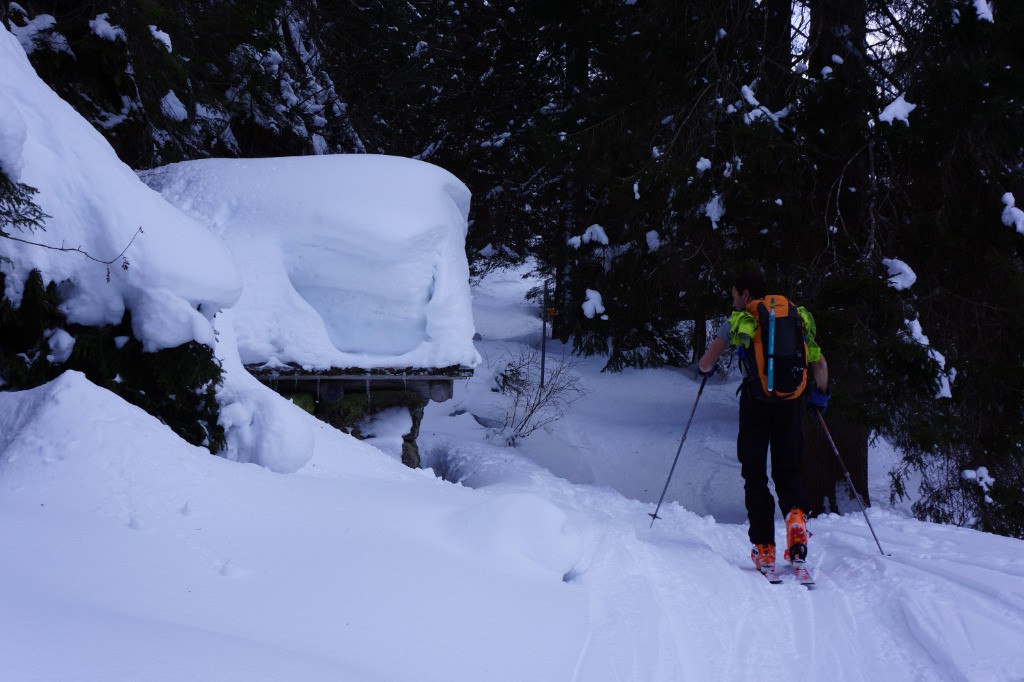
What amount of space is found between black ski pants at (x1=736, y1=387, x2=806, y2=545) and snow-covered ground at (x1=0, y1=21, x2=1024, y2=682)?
35 centimetres

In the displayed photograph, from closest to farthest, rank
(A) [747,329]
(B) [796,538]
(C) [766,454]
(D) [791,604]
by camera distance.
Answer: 1. (D) [791,604]
2. (B) [796,538]
3. (A) [747,329]
4. (C) [766,454]

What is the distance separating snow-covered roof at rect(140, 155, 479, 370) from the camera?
6039 millimetres

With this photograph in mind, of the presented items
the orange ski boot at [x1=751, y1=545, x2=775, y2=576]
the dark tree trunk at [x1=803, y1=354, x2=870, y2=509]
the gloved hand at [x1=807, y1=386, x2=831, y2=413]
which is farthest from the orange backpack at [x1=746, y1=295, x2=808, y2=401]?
the dark tree trunk at [x1=803, y1=354, x2=870, y2=509]

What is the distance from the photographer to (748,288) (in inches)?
186

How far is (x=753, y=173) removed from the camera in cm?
729

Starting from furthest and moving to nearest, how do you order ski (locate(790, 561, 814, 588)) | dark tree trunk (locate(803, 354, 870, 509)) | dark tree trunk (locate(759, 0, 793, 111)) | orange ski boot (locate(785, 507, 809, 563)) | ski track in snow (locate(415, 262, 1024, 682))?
dark tree trunk (locate(803, 354, 870, 509)) → dark tree trunk (locate(759, 0, 793, 111)) → orange ski boot (locate(785, 507, 809, 563)) → ski (locate(790, 561, 814, 588)) → ski track in snow (locate(415, 262, 1024, 682))

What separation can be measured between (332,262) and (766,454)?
3846mm

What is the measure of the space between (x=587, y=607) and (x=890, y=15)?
7.07m

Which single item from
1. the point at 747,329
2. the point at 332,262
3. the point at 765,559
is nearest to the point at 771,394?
the point at 747,329

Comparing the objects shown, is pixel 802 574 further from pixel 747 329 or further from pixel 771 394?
pixel 747 329

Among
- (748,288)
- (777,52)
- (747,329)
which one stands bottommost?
(747,329)

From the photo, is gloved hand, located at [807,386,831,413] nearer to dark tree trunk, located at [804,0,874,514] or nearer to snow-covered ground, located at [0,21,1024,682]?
snow-covered ground, located at [0,21,1024,682]

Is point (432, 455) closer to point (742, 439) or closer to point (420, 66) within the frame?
point (742, 439)

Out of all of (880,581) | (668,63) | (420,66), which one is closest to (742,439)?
(880,581)
